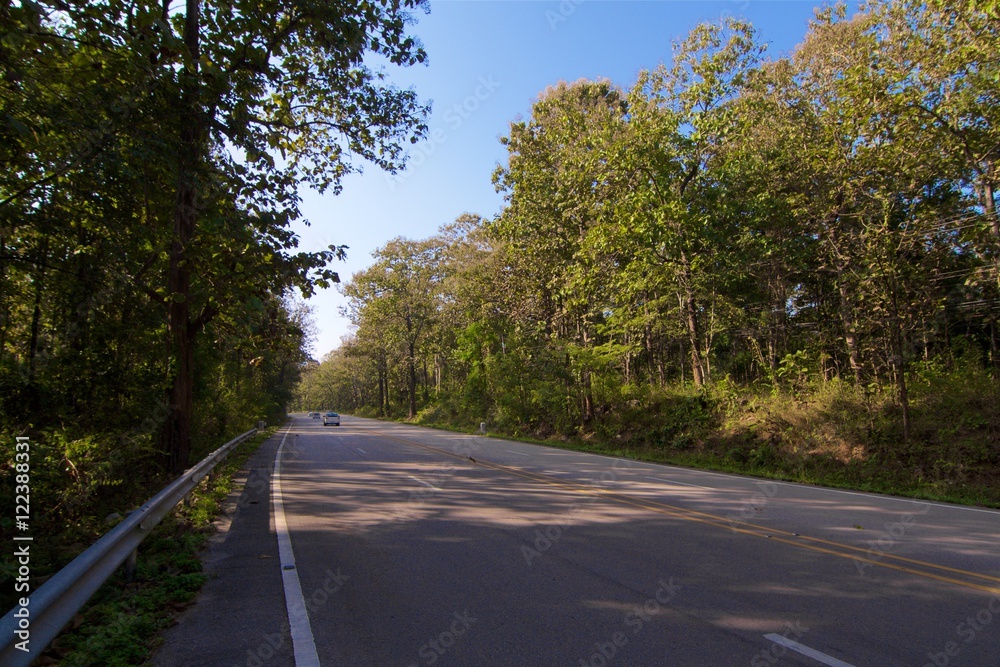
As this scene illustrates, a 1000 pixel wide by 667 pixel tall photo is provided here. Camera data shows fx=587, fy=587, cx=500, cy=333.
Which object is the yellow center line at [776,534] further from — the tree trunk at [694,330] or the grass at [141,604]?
the tree trunk at [694,330]

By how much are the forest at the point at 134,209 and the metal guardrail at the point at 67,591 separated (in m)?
1.13

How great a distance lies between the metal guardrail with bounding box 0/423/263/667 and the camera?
10.1ft

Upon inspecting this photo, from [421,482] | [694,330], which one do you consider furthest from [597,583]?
[694,330]

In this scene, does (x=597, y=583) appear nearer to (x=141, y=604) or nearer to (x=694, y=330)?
(x=141, y=604)

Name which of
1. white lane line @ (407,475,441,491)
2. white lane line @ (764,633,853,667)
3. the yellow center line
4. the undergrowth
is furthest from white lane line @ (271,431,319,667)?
the undergrowth

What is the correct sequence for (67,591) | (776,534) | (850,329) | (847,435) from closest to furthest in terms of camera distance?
(67,591), (776,534), (847,435), (850,329)

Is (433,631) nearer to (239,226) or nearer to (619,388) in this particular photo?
(239,226)

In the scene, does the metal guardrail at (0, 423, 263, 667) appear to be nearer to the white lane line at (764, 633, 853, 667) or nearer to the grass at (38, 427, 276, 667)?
the grass at (38, 427, 276, 667)

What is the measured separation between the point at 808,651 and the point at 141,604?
5.29 metres

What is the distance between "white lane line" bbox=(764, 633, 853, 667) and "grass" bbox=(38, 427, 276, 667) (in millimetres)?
4496

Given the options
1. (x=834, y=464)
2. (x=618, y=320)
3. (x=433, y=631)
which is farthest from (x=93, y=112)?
(x=618, y=320)

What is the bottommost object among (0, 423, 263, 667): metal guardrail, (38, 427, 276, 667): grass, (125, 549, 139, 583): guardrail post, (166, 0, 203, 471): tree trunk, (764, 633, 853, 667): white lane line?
(764, 633, 853, 667): white lane line

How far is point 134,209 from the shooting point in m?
8.52

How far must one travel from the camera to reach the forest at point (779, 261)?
13359 millimetres
